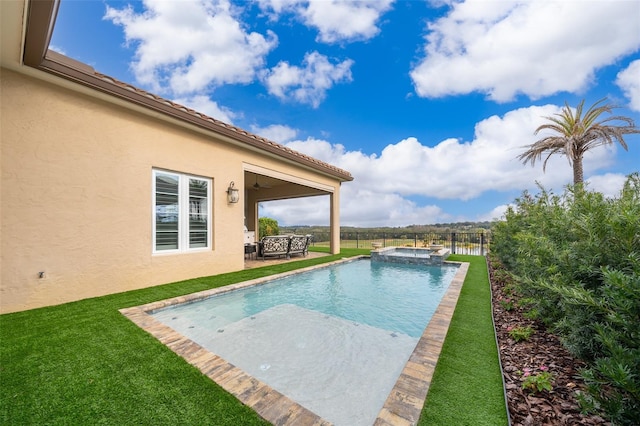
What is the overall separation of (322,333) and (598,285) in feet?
11.4

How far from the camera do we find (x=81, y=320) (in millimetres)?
4102

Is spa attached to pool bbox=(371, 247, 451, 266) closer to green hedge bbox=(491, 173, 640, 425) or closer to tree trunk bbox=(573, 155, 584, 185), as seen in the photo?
tree trunk bbox=(573, 155, 584, 185)

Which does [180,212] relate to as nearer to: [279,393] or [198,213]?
[198,213]

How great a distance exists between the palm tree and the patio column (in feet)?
28.2

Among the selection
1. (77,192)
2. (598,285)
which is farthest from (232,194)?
(598,285)

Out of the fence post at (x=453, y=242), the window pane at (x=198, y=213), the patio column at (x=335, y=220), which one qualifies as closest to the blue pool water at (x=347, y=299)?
the window pane at (x=198, y=213)

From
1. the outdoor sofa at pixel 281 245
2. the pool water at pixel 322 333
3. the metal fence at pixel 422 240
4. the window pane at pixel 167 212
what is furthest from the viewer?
the metal fence at pixel 422 240

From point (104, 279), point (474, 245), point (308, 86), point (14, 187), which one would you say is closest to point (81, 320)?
point (104, 279)

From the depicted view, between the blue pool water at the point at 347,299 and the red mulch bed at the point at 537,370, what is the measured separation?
1277 millimetres

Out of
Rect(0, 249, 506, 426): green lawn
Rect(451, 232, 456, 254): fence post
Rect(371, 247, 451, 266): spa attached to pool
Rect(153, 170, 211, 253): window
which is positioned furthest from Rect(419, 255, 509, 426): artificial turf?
Rect(451, 232, 456, 254): fence post

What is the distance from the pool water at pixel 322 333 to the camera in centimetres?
272

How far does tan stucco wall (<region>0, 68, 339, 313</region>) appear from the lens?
4477 millimetres

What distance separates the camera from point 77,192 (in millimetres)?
5125

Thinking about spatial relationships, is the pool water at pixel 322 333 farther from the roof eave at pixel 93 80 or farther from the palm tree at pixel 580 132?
the palm tree at pixel 580 132
